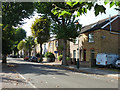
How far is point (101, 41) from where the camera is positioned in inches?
860

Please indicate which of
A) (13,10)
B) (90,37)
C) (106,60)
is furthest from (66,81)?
(13,10)

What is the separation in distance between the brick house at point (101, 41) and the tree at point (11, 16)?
33.4ft

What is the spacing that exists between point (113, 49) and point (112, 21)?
4.89 metres

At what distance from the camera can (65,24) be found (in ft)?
73.6

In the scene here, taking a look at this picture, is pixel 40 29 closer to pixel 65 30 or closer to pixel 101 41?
pixel 65 30

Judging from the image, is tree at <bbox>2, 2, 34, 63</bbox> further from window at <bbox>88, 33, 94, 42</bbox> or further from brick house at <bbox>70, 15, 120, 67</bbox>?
window at <bbox>88, 33, 94, 42</bbox>

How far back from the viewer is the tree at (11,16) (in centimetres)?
2155

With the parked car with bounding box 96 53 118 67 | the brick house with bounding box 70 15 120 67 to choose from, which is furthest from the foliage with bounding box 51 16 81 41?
the parked car with bounding box 96 53 118 67

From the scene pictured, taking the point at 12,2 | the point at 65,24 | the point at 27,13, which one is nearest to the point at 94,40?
the point at 65,24

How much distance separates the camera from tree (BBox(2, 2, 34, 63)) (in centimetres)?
2155

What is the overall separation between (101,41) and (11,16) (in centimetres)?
1497

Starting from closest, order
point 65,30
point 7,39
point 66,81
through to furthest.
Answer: point 66,81, point 65,30, point 7,39

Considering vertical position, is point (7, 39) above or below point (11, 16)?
below

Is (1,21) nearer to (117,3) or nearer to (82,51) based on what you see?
(82,51)
